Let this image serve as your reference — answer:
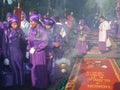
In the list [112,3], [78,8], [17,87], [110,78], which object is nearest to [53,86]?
[17,87]

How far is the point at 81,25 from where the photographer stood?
18219 mm

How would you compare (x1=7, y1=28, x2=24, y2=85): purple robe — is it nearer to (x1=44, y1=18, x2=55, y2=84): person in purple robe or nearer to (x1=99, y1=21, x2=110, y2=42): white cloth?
(x1=44, y1=18, x2=55, y2=84): person in purple robe

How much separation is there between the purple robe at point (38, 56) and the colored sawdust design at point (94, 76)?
71 centimetres

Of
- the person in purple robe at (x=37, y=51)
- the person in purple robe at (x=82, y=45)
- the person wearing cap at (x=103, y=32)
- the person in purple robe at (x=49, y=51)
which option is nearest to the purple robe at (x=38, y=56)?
the person in purple robe at (x=37, y=51)

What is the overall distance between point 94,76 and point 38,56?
2.34 metres

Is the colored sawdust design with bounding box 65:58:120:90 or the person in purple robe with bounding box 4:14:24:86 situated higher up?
the person in purple robe with bounding box 4:14:24:86

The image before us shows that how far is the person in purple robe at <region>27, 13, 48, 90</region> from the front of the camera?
9000 millimetres

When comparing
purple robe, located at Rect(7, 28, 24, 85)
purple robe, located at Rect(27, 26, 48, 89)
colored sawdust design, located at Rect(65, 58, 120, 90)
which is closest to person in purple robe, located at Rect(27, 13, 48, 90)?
purple robe, located at Rect(27, 26, 48, 89)

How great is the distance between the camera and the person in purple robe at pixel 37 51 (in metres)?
9.00

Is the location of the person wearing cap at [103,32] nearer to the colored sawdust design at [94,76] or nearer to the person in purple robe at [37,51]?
the colored sawdust design at [94,76]

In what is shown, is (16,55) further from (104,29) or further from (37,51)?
(104,29)

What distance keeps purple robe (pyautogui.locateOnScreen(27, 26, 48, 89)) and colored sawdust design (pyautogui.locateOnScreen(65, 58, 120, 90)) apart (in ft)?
2.32

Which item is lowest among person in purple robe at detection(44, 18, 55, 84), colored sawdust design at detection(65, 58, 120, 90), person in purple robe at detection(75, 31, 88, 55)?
colored sawdust design at detection(65, 58, 120, 90)

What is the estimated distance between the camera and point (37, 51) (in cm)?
905
